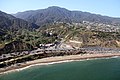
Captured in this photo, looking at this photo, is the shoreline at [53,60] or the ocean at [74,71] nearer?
the ocean at [74,71]

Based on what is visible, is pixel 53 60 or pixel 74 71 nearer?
pixel 74 71

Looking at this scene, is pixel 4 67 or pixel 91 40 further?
pixel 91 40

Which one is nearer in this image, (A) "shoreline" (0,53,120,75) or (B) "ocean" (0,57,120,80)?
(B) "ocean" (0,57,120,80)

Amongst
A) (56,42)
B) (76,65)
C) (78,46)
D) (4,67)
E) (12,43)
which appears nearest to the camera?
(4,67)

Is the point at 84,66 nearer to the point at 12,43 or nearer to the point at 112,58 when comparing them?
the point at 112,58

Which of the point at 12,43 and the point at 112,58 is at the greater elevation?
the point at 12,43

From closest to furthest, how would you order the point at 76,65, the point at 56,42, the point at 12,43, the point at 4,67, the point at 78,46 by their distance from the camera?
the point at 4,67 < the point at 76,65 < the point at 12,43 < the point at 78,46 < the point at 56,42

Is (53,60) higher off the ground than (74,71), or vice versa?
(53,60)

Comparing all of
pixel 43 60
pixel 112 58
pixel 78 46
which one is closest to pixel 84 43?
pixel 78 46
